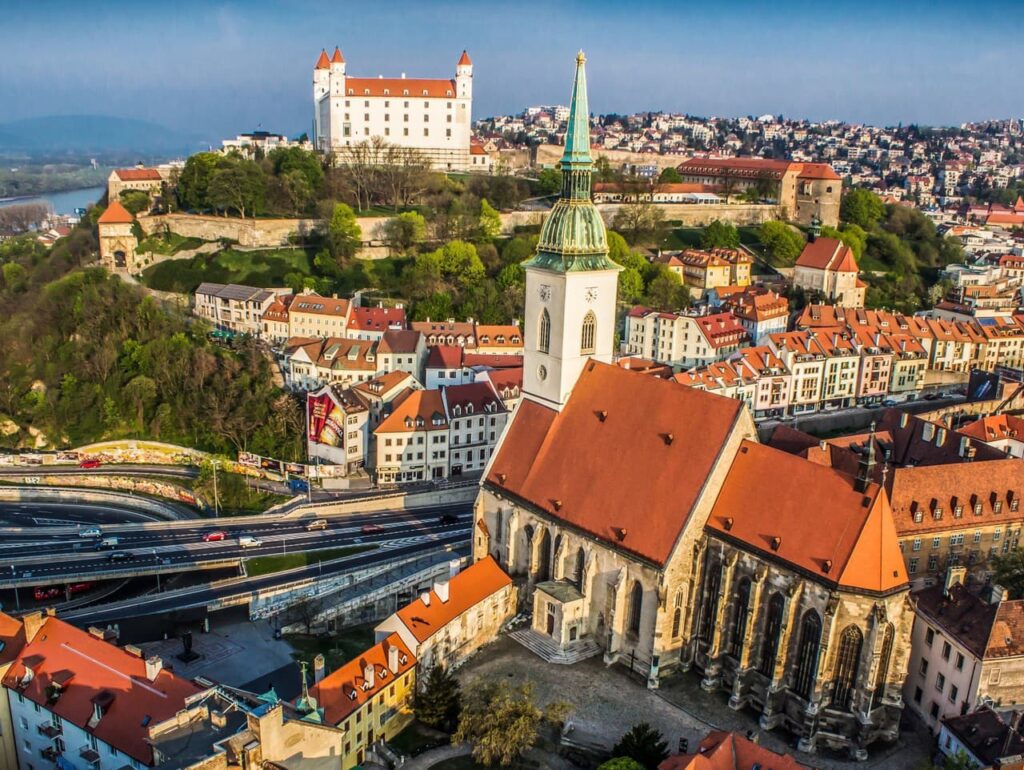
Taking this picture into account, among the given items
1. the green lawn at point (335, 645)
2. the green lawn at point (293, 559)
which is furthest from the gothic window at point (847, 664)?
the green lawn at point (293, 559)

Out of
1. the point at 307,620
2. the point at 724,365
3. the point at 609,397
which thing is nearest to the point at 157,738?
the point at 307,620

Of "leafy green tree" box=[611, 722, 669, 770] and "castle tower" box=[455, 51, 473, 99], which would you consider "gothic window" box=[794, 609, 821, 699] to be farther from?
"castle tower" box=[455, 51, 473, 99]

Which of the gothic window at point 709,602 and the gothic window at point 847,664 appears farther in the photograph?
the gothic window at point 709,602

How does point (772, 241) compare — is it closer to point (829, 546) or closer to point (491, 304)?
point (491, 304)

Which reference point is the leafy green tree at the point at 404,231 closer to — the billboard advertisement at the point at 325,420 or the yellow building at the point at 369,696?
the billboard advertisement at the point at 325,420

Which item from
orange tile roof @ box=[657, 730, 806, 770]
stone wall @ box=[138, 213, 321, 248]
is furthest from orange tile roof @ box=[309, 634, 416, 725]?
stone wall @ box=[138, 213, 321, 248]

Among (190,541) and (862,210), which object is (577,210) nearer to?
(190,541)
